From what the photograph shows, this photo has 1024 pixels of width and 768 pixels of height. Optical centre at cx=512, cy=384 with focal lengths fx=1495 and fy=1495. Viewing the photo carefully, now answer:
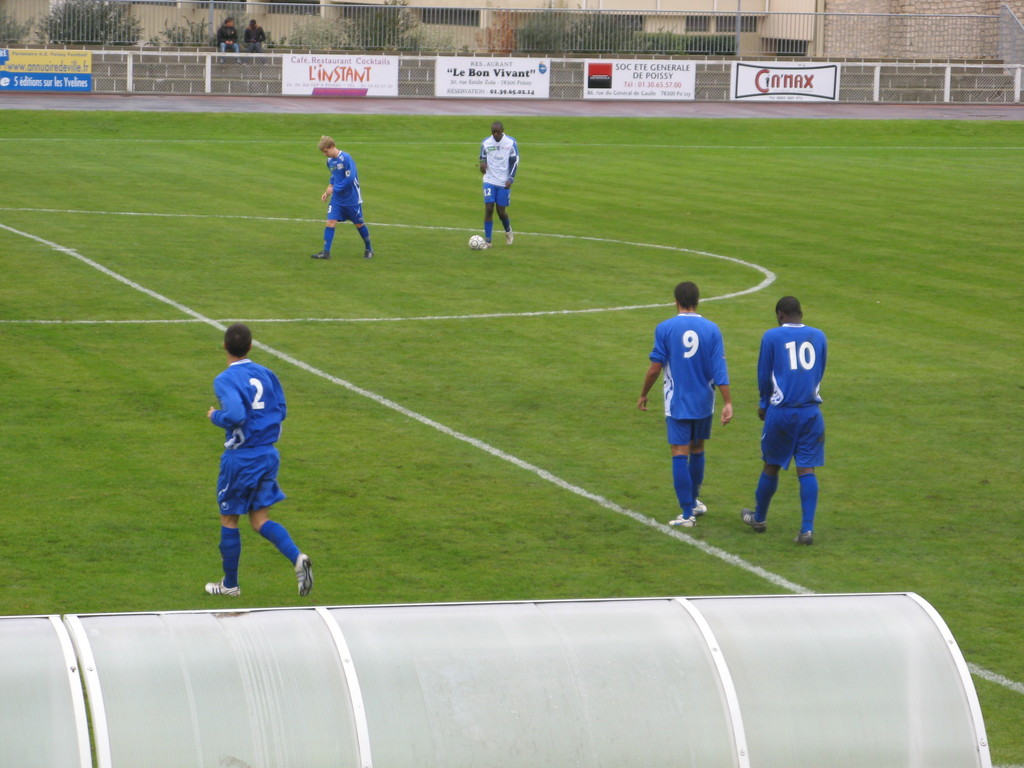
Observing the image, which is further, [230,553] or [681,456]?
[681,456]

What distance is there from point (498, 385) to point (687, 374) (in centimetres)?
546

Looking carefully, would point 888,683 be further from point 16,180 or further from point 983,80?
point 983,80

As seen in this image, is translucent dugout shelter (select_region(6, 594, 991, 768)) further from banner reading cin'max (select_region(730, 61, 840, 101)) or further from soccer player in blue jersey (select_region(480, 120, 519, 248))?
banner reading cin'max (select_region(730, 61, 840, 101))

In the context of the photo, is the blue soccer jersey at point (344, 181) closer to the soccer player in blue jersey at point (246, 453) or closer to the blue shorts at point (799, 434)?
the blue shorts at point (799, 434)

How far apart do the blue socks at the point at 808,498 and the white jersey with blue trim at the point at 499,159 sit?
52.2 feet

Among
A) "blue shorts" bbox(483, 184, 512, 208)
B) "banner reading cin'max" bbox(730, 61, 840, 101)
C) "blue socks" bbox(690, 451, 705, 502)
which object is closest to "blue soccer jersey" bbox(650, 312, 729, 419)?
"blue socks" bbox(690, 451, 705, 502)

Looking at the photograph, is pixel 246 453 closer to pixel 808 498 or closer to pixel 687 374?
A: pixel 687 374

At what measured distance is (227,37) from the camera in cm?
5378

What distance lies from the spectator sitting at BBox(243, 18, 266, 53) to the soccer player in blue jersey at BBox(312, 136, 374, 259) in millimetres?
30894

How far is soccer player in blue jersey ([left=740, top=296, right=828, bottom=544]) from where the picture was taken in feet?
38.1

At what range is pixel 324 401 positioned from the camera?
16.4 metres

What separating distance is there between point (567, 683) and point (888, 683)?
4.84 feet

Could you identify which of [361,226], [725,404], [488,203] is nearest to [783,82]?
[488,203]

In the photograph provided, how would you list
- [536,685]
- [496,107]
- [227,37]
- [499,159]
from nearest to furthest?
[536,685] < [499,159] < [496,107] < [227,37]
